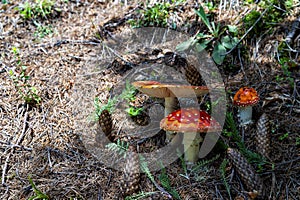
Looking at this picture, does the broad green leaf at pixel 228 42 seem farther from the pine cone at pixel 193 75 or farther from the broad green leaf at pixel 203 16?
the pine cone at pixel 193 75

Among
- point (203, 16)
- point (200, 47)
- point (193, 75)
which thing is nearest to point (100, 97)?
point (193, 75)

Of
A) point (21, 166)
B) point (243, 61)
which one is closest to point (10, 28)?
point (21, 166)

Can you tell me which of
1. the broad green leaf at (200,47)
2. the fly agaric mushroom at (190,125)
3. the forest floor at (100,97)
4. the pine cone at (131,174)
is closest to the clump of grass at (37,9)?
the forest floor at (100,97)

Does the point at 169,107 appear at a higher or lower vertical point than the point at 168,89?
lower

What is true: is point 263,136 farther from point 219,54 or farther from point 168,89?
point 219,54

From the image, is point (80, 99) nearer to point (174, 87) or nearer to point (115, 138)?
point (115, 138)

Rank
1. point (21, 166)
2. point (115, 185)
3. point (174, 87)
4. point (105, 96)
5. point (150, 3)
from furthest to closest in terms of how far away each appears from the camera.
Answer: point (150, 3) → point (105, 96) → point (21, 166) → point (115, 185) → point (174, 87)

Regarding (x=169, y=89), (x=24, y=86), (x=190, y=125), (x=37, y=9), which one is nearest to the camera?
(x=190, y=125)

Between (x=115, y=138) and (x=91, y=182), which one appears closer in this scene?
(x=91, y=182)
